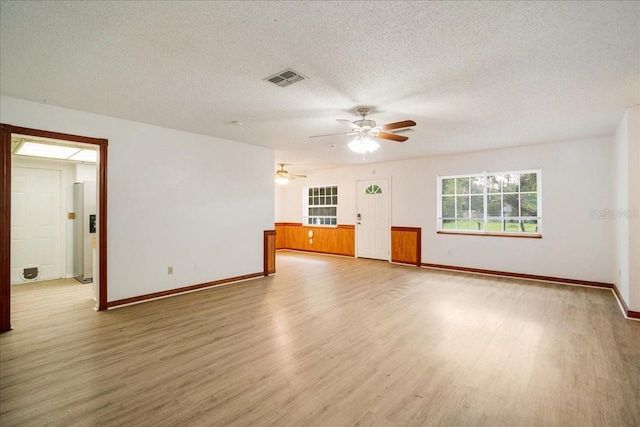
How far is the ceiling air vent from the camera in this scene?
2796mm

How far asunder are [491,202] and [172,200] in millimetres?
6006

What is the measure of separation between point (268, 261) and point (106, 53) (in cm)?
438

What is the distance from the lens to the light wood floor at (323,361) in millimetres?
2006

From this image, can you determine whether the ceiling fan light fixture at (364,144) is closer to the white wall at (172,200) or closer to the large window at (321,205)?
the white wall at (172,200)

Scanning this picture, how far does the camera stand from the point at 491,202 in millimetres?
6305

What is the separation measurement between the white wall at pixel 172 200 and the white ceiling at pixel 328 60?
0.27 metres

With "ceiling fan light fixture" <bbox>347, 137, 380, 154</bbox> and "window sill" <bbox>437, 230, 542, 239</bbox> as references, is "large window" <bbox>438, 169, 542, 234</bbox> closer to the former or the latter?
"window sill" <bbox>437, 230, 542, 239</bbox>

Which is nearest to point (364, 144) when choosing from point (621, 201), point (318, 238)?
point (621, 201)

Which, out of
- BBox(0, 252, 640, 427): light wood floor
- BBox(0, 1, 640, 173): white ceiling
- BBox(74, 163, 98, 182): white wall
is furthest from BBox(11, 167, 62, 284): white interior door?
BBox(0, 1, 640, 173): white ceiling

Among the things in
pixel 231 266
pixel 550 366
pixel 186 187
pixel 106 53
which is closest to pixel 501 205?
pixel 550 366

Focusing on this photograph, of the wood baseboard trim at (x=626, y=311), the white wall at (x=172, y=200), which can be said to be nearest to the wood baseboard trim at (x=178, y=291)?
the white wall at (x=172, y=200)

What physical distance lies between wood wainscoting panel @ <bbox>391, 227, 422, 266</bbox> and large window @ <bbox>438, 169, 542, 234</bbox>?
591mm

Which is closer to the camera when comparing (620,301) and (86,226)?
(620,301)

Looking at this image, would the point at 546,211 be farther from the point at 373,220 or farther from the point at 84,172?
the point at 84,172
